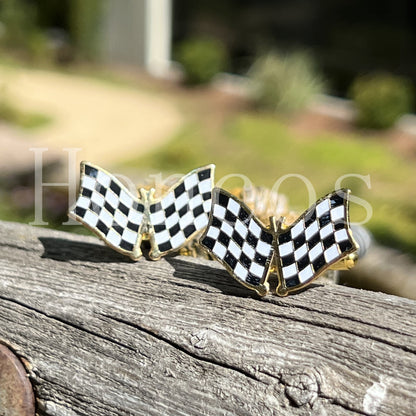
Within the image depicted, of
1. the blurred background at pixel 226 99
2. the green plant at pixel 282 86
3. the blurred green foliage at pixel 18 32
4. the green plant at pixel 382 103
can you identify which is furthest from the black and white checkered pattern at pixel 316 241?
the blurred green foliage at pixel 18 32

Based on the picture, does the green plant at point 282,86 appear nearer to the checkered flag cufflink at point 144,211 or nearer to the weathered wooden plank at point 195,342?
the checkered flag cufflink at point 144,211

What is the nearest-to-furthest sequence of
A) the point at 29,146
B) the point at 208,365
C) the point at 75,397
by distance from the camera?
the point at 208,365, the point at 75,397, the point at 29,146

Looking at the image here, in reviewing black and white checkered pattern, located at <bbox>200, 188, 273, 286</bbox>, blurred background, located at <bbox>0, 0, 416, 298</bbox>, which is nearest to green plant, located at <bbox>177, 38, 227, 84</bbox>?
blurred background, located at <bbox>0, 0, 416, 298</bbox>

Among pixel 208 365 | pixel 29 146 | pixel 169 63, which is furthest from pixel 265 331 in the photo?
pixel 169 63

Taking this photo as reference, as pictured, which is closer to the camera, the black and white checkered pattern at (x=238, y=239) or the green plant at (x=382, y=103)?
the black and white checkered pattern at (x=238, y=239)

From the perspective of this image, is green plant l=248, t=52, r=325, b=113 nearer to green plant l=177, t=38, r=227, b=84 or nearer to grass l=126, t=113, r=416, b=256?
grass l=126, t=113, r=416, b=256

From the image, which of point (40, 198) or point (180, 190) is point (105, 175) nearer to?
point (180, 190)

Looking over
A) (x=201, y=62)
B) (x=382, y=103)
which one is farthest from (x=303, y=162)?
(x=201, y=62)
